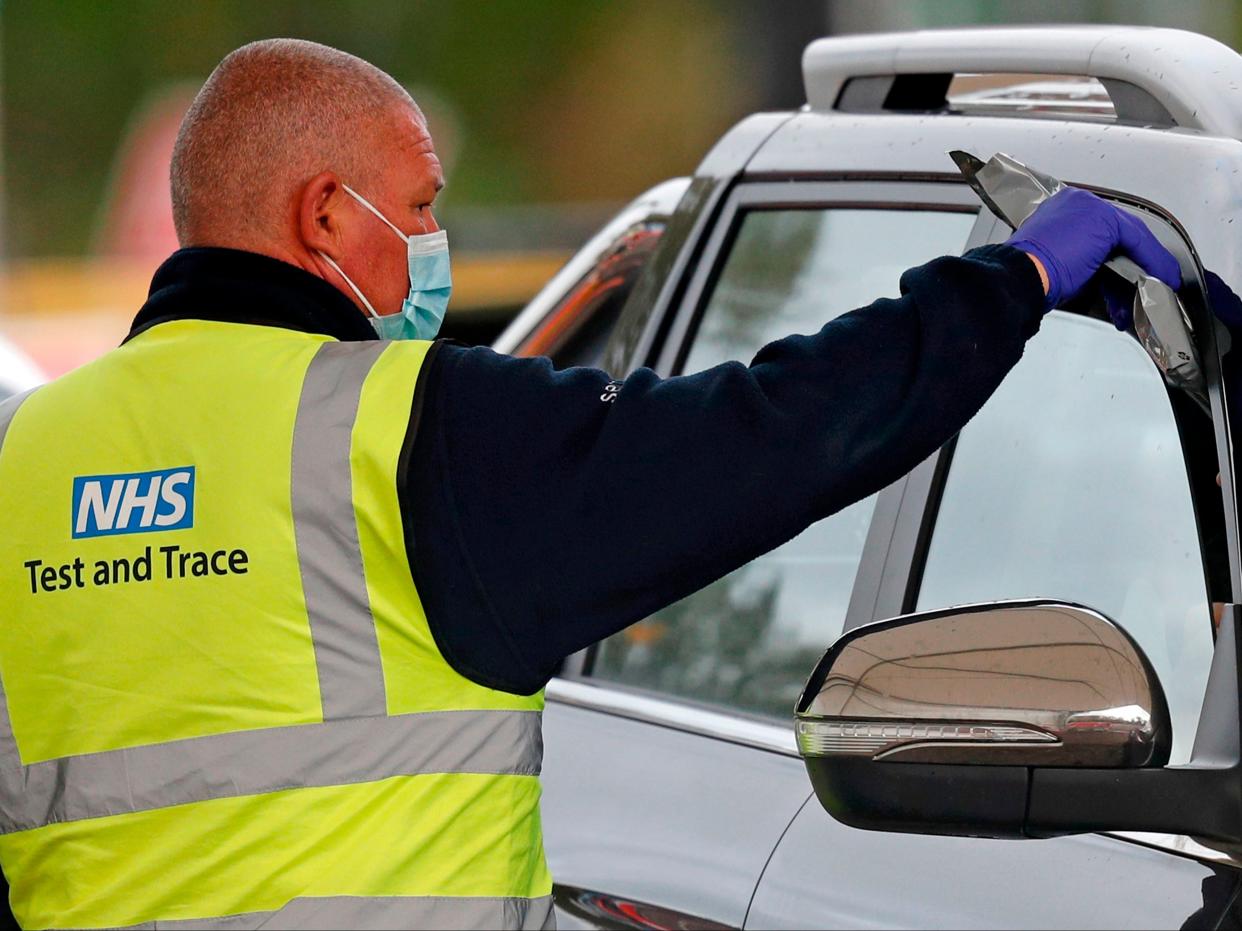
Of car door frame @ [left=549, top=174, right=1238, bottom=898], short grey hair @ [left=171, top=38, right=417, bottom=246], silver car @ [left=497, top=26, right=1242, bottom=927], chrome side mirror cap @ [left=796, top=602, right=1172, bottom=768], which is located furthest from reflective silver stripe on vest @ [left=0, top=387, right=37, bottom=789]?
car door frame @ [left=549, top=174, right=1238, bottom=898]

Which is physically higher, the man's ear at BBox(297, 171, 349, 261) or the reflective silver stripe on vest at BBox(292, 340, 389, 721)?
the man's ear at BBox(297, 171, 349, 261)

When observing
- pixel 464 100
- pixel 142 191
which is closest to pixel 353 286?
pixel 142 191

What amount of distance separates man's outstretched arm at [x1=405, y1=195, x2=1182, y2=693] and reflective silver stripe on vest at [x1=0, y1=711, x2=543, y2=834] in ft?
0.28

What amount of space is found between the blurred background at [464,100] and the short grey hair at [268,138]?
32.9ft

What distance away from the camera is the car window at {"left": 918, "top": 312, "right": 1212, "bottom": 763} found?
81.4 inches

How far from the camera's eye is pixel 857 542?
8.56 ft

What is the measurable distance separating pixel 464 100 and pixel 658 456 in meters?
13.3

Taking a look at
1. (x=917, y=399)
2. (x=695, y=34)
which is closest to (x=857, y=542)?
(x=917, y=399)

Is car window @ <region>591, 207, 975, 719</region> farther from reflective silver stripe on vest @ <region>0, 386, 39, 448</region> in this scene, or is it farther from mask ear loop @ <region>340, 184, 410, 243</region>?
reflective silver stripe on vest @ <region>0, 386, 39, 448</region>

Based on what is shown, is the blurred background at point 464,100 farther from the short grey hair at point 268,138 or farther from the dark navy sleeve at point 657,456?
the dark navy sleeve at point 657,456

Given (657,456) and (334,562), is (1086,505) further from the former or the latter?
(334,562)

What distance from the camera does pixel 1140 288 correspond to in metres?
1.90

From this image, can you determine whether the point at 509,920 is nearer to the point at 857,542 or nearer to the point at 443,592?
the point at 443,592

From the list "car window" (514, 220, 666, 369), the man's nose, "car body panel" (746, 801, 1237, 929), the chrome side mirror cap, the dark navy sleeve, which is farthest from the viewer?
"car window" (514, 220, 666, 369)
